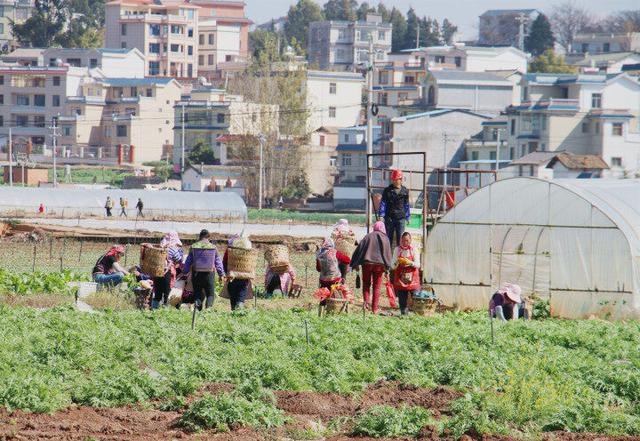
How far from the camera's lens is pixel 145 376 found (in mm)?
13562

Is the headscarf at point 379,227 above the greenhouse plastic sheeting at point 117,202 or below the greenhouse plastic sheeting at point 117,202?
above

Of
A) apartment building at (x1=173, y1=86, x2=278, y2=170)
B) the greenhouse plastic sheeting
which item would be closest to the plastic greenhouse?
the greenhouse plastic sheeting

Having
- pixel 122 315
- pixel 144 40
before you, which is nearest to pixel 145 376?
pixel 122 315

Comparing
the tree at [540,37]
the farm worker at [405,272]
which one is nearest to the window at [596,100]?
the farm worker at [405,272]

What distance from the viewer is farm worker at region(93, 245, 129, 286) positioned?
22.6m

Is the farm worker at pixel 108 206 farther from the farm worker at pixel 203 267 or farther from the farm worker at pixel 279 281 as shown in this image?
the farm worker at pixel 203 267

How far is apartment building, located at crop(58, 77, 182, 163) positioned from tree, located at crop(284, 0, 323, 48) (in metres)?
62.1

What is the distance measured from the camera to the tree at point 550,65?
124m

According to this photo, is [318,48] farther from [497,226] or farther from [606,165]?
[497,226]

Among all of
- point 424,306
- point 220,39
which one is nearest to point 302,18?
point 220,39

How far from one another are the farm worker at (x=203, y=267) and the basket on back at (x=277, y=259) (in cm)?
314

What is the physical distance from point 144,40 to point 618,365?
134631 millimetres

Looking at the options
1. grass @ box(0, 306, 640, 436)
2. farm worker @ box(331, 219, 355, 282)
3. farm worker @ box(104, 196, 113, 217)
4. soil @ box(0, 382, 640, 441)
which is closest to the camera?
soil @ box(0, 382, 640, 441)

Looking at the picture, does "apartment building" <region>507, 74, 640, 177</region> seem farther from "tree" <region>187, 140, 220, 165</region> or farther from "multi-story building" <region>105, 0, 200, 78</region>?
"multi-story building" <region>105, 0, 200, 78</region>
